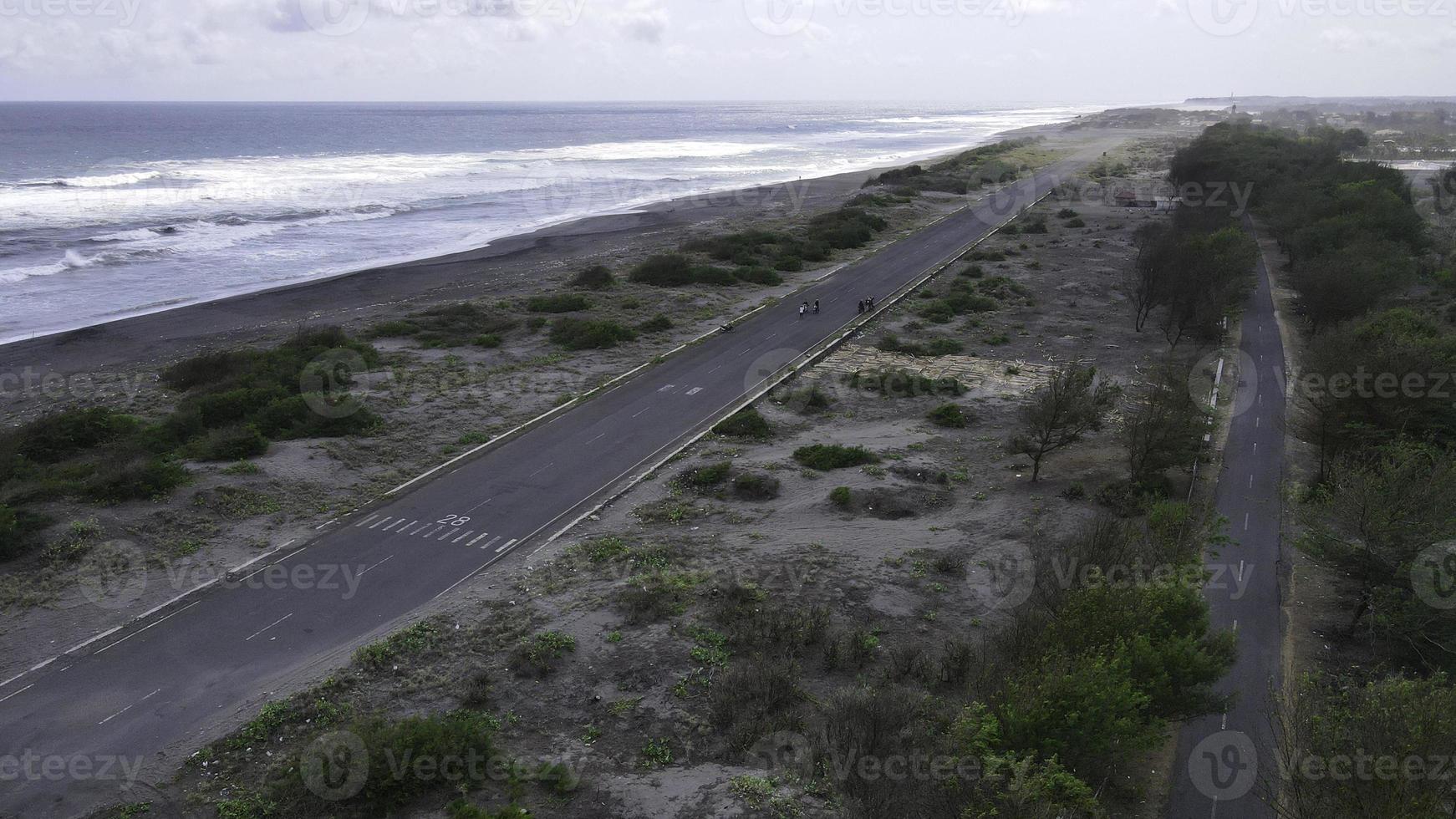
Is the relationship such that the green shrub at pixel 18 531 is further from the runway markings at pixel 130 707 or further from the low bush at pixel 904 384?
the low bush at pixel 904 384

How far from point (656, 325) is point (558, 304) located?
291 inches

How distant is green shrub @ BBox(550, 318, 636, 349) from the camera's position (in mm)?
42250

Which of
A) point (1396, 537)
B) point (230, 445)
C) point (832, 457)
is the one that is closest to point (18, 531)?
point (230, 445)

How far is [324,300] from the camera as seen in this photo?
173ft

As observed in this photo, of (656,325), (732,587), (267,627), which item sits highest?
(656,325)

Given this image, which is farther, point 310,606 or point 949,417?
point 949,417

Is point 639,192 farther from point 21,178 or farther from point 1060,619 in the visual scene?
point 1060,619

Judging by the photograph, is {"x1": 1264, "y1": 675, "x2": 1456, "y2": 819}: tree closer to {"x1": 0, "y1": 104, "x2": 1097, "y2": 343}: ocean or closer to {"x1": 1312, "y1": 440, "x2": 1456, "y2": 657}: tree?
{"x1": 1312, "y1": 440, "x2": 1456, "y2": 657}: tree

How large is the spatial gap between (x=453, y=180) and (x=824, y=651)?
115617 millimetres

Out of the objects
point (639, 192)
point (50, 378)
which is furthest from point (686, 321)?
point (639, 192)

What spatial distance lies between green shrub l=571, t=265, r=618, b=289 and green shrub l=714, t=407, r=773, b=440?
25.4m

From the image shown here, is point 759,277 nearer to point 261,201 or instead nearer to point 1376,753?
point 1376,753

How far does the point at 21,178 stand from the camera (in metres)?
102

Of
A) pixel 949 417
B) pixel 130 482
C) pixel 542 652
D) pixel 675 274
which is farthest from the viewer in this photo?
pixel 675 274
